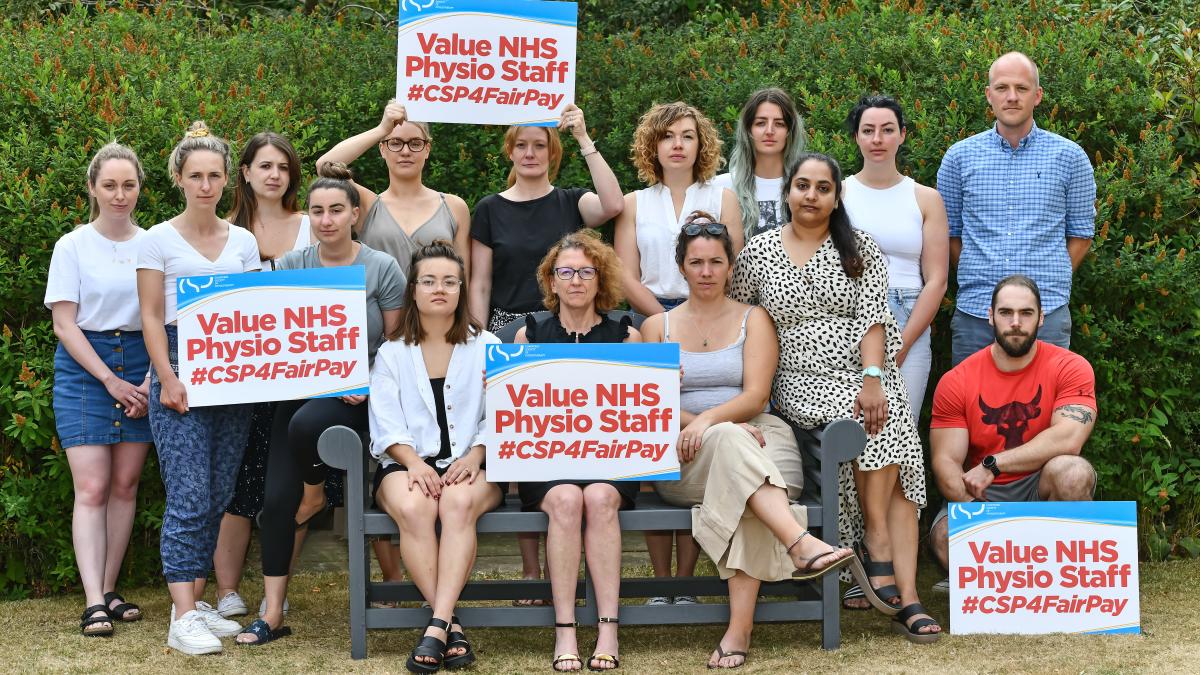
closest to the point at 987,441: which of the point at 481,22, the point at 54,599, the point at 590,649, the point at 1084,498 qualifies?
the point at 1084,498

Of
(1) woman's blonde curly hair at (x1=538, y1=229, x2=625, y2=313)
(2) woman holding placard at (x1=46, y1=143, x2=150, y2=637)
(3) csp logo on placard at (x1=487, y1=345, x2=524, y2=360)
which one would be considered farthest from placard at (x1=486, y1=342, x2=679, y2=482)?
(2) woman holding placard at (x1=46, y1=143, x2=150, y2=637)

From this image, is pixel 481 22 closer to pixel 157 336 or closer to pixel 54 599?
pixel 157 336

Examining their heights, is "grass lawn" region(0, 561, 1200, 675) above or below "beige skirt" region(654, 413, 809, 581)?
below

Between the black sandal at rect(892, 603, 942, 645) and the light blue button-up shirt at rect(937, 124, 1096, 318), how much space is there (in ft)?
4.48

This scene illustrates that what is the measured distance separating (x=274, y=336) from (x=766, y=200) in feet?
7.29


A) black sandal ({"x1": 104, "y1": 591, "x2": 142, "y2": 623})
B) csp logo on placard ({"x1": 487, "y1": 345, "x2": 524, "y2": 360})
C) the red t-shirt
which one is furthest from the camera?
black sandal ({"x1": 104, "y1": 591, "x2": 142, "y2": 623})

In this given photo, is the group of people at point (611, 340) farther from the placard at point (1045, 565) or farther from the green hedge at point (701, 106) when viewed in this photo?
the green hedge at point (701, 106)

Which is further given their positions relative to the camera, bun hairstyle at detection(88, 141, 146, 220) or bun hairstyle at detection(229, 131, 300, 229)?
bun hairstyle at detection(229, 131, 300, 229)

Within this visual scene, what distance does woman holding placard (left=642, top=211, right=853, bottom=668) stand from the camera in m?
5.02

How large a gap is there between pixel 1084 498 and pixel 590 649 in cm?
207

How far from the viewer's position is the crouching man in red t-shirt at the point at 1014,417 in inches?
215

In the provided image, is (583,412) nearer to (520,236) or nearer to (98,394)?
(520,236)

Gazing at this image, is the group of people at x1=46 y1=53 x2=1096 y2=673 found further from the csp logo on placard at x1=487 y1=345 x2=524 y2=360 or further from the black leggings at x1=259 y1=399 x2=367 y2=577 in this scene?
the csp logo on placard at x1=487 y1=345 x2=524 y2=360

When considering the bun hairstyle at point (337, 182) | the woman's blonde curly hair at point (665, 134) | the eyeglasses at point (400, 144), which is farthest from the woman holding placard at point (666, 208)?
the bun hairstyle at point (337, 182)
